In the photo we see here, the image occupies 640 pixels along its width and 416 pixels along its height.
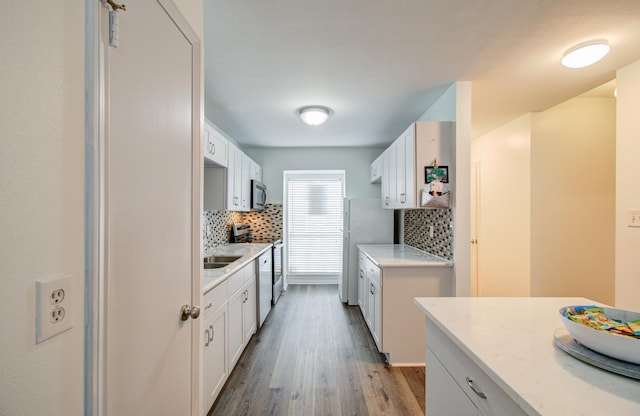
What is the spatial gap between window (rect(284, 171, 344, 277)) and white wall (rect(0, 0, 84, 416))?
168 inches

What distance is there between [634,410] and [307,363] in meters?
2.18

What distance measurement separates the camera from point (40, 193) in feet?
1.89

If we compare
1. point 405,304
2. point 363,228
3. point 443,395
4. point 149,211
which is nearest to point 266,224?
point 363,228

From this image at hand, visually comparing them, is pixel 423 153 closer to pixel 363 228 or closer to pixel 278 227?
pixel 363 228

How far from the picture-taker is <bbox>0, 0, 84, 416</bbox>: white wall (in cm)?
51

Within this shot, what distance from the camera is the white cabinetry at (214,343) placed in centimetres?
167

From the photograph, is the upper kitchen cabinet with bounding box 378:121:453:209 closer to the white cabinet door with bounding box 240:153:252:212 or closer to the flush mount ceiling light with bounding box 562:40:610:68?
the flush mount ceiling light with bounding box 562:40:610:68

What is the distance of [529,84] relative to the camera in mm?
2348

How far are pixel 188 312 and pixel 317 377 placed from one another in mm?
1480

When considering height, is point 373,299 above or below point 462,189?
below

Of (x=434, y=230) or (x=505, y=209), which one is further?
(x=505, y=209)

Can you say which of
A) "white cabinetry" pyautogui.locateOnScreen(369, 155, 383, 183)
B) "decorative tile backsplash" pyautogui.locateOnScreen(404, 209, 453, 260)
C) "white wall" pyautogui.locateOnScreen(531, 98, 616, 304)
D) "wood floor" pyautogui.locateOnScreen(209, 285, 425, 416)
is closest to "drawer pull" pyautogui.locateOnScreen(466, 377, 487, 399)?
"wood floor" pyautogui.locateOnScreen(209, 285, 425, 416)

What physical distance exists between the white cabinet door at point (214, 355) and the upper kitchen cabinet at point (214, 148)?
1308 millimetres

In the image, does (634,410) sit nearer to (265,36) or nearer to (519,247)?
(265,36)
